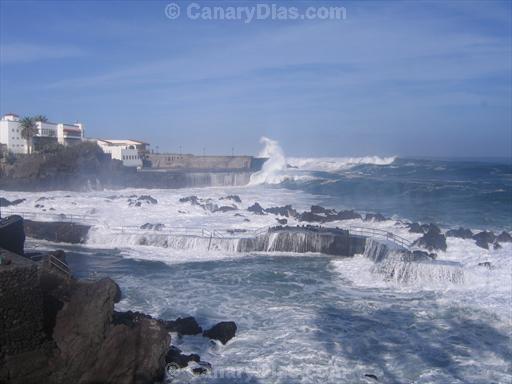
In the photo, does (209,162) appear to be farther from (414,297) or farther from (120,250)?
(414,297)

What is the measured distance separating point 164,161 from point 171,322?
189 feet

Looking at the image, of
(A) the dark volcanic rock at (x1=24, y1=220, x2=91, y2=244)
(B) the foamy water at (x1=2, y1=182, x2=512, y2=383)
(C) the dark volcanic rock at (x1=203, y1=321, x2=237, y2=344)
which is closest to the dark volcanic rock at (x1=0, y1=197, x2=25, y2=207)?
(A) the dark volcanic rock at (x1=24, y1=220, x2=91, y2=244)

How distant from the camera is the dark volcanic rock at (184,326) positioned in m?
11.5

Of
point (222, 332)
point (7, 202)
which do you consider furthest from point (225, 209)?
point (222, 332)

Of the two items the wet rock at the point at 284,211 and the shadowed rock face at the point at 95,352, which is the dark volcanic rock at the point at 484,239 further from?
the shadowed rock face at the point at 95,352

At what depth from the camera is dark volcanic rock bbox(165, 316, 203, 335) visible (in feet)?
37.9

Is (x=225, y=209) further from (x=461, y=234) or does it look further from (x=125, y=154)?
(x=125, y=154)

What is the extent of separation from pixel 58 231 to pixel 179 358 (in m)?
15.6

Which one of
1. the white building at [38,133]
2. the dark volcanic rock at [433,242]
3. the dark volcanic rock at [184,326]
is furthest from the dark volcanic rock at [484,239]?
the white building at [38,133]

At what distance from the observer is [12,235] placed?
49.6 feet

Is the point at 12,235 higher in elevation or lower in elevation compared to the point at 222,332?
higher

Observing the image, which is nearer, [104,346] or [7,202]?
[104,346]

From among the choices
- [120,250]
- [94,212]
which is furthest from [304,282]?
[94,212]

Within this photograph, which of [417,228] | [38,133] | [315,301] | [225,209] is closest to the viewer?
[315,301]
